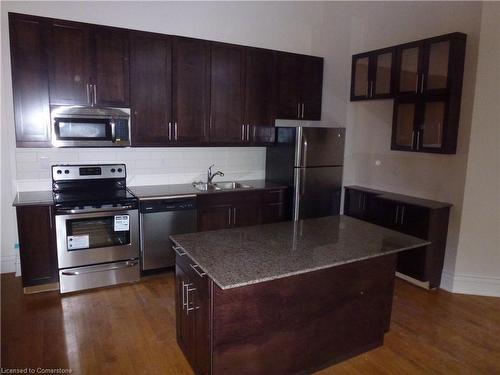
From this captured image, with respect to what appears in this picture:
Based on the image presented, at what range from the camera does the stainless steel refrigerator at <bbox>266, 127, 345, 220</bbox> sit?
170 inches

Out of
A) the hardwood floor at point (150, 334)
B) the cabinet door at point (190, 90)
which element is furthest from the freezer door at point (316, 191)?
the hardwood floor at point (150, 334)

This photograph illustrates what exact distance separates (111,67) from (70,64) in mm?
366

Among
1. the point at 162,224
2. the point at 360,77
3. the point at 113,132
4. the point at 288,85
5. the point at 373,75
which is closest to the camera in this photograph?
the point at 113,132

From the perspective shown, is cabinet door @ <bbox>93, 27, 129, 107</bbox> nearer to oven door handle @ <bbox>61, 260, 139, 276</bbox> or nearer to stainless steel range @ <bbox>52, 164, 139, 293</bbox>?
stainless steel range @ <bbox>52, 164, 139, 293</bbox>

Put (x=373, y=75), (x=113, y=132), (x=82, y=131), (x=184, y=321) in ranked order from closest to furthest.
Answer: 1. (x=184, y=321)
2. (x=82, y=131)
3. (x=113, y=132)
4. (x=373, y=75)

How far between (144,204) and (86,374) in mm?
1672

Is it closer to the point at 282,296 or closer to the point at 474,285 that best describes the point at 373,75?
the point at 474,285

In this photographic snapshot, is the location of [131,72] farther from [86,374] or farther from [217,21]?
[86,374]

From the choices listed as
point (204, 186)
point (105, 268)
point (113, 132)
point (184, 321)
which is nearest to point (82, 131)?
point (113, 132)

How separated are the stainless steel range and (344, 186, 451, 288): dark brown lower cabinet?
267 centimetres

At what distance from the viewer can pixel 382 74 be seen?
4023 millimetres

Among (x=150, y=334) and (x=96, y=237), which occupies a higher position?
(x=96, y=237)

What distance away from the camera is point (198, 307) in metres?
2.09

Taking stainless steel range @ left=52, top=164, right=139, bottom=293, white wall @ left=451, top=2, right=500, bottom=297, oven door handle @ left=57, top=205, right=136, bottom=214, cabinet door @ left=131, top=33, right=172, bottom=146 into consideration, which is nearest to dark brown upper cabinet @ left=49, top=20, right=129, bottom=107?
cabinet door @ left=131, top=33, right=172, bottom=146
